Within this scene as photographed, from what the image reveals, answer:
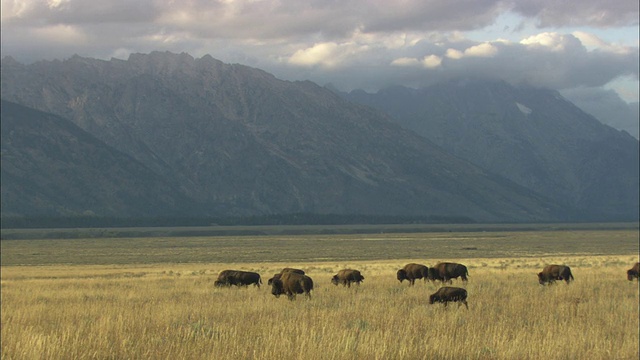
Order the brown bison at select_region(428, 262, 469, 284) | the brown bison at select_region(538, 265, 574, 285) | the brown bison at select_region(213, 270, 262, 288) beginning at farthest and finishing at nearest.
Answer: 1. the brown bison at select_region(428, 262, 469, 284)
2. the brown bison at select_region(213, 270, 262, 288)
3. the brown bison at select_region(538, 265, 574, 285)

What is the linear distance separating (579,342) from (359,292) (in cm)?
1312

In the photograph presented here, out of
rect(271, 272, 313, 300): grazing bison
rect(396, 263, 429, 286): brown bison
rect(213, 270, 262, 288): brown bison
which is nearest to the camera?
rect(271, 272, 313, 300): grazing bison

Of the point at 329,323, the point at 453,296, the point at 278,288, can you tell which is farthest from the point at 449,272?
the point at 329,323

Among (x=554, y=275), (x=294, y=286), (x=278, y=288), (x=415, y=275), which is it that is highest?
(x=294, y=286)

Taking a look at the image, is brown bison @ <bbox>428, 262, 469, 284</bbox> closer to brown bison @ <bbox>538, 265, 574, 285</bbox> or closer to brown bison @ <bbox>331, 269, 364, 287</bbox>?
brown bison @ <bbox>538, 265, 574, 285</bbox>

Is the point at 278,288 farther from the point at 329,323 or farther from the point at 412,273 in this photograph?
the point at 412,273

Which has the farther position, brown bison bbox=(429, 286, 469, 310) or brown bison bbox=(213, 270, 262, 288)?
brown bison bbox=(213, 270, 262, 288)

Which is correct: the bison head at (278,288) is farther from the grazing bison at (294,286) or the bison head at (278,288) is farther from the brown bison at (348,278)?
the brown bison at (348,278)

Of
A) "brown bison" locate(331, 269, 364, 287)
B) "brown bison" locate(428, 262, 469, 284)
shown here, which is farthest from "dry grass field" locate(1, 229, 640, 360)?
"brown bison" locate(428, 262, 469, 284)

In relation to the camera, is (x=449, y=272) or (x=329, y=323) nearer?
(x=329, y=323)

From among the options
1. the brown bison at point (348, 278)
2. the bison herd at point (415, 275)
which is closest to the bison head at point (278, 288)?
the bison herd at point (415, 275)

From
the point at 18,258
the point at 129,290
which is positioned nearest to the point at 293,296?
the point at 129,290

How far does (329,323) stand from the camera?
648 inches

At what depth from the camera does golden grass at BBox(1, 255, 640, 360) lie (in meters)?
11.0
